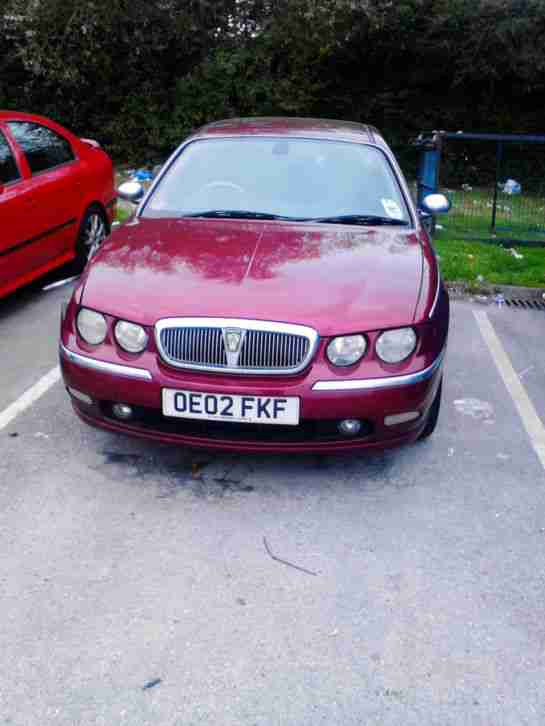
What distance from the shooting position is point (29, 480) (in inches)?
152

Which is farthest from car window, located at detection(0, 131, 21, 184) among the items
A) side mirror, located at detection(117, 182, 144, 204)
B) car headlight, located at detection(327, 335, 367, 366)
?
car headlight, located at detection(327, 335, 367, 366)

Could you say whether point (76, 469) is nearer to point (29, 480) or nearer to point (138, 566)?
point (29, 480)

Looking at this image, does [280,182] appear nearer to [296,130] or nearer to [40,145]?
[296,130]

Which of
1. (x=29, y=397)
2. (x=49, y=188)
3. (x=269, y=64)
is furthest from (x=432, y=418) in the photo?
(x=269, y=64)

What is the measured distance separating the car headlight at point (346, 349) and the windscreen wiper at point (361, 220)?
3.90ft

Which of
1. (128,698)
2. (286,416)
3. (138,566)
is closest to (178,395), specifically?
(286,416)

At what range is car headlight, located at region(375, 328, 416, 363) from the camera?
3572mm

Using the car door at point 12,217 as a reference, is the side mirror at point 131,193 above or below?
above

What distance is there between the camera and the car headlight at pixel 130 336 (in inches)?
142

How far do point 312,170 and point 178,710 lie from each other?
3.23 metres

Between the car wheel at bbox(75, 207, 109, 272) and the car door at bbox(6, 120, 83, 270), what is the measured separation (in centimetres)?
15

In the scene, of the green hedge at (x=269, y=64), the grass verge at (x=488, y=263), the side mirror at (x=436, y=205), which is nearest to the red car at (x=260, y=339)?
the side mirror at (x=436, y=205)

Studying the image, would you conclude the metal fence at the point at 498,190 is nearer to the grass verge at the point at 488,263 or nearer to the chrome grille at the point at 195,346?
the grass verge at the point at 488,263

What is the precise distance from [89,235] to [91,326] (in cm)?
392
